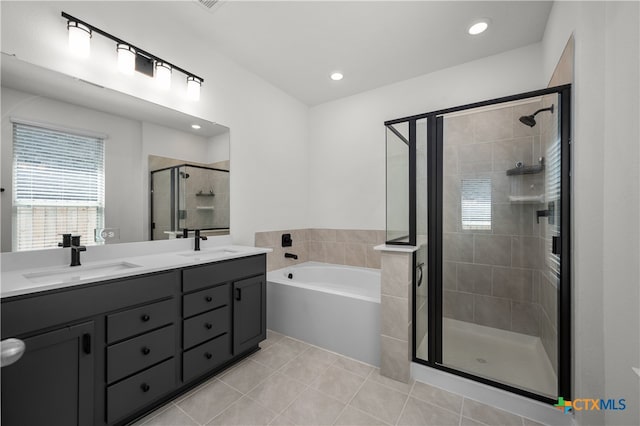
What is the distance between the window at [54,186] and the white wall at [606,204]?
2742 millimetres

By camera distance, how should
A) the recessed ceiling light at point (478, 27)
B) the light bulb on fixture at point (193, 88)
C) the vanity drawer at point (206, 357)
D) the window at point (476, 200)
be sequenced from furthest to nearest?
the light bulb on fixture at point (193, 88) < the recessed ceiling light at point (478, 27) < the window at point (476, 200) < the vanity drawer at point (206, 357)

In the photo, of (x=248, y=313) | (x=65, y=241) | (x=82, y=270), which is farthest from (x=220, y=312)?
(x=65, y=241)

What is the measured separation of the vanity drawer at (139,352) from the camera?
137 centimetres

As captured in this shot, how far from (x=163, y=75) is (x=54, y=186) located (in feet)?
3.42

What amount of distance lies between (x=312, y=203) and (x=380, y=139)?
1196 mm

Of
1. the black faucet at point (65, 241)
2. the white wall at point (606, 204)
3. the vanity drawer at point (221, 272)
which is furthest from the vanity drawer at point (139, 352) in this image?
the white wall at point (606, 204)

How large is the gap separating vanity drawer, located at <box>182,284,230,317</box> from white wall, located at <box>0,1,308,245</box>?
0.79m

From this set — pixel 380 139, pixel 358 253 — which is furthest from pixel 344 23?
pixel 358 253

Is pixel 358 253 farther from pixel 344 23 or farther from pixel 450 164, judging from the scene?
pixel 344 23

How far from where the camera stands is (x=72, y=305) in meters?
1.24

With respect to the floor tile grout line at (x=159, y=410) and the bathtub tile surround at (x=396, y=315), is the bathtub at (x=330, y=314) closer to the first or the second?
the bathtub tile surround at (x=396, y=315)

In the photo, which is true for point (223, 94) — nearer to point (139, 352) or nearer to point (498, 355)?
point (139, 352)

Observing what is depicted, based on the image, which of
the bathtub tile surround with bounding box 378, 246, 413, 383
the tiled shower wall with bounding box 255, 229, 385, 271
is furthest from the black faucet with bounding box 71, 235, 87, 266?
the bathtub tile surround with bounding box 378, 246, 413, 383

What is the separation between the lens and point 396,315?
6.26 ft
